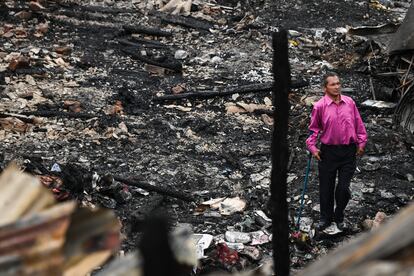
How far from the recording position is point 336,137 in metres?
6.17

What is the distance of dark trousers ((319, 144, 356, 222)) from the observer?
6.29 meters

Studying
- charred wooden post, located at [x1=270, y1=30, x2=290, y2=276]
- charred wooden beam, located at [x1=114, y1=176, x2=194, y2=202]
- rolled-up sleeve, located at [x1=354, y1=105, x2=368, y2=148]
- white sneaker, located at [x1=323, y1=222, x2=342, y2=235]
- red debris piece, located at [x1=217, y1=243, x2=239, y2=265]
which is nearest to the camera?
charred wooden post, located at [x1=270, y1=30, x2=290, y2=276]

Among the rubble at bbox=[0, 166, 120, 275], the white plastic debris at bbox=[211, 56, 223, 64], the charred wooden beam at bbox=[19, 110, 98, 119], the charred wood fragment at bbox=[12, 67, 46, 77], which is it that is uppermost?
the rubble at bbox=[0, 166, 120, 275]

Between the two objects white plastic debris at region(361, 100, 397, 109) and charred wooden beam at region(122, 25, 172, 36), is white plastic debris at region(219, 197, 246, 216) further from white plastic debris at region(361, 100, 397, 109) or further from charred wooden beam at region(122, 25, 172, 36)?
charred wooden beam at region(122, 25, 172, 36)

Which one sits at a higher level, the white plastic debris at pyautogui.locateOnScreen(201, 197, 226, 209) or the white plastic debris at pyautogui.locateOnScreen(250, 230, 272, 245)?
the white plastic debris at pyautogui.locateOnScreen(250, 230, 272, 245)

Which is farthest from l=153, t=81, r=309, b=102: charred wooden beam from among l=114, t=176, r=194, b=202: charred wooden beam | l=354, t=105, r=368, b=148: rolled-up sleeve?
l=354, t=105, r=368, b=148: rolled-up sleeve

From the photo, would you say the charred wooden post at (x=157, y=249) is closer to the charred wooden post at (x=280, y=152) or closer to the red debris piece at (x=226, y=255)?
the charred wooden post at (x=280, y=152)

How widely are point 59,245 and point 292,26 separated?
481 inches

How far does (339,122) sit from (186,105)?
4376mm

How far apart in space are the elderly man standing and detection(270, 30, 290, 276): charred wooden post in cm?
284

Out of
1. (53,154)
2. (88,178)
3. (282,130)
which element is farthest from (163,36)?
(282,130)

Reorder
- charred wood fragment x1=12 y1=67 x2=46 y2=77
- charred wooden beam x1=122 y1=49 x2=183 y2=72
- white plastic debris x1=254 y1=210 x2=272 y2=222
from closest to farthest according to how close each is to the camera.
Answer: white plastic debris x1=254 y1=210 x2=272 y2=222
charred wood fragment x1=12 y1=67 x2=46 y2=77
charred wooden beam x1=122 y1=49 x2=183 y2=72

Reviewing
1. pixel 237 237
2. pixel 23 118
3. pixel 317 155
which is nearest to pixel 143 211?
pixel 237 237

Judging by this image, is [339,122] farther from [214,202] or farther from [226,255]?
[214,202]
